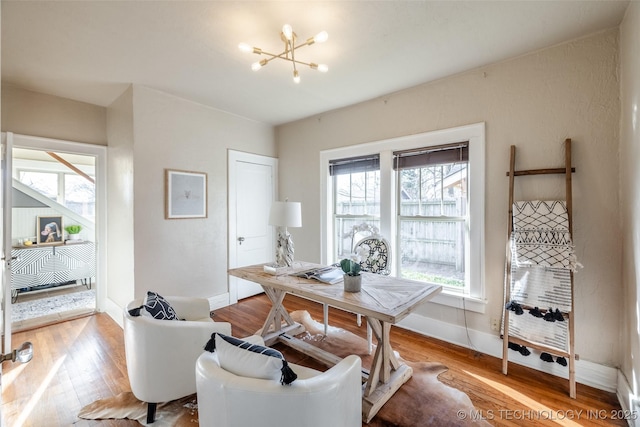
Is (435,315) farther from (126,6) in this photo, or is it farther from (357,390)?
(126,6)

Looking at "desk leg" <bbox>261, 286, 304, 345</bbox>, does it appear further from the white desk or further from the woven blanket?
the woven blanket

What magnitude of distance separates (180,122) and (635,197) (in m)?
4.12

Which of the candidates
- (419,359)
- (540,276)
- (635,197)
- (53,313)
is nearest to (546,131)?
(635,197)

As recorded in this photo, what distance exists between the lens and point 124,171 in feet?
10.7

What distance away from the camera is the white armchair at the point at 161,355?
1.78 metres

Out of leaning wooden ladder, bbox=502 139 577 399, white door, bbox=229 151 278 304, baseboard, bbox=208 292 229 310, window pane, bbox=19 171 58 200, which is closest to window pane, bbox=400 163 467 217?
leaning wooden ladder, bbox=502 139 577 399

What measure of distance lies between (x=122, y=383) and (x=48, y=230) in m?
3.85

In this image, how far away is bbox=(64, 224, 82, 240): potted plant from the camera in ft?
16.1

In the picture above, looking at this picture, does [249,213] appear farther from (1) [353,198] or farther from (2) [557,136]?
(2) [557,136]

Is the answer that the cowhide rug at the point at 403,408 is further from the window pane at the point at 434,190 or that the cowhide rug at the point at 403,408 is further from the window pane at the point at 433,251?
the window pane at the point at 434,190

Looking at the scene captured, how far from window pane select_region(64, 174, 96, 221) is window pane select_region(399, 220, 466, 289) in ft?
17.8

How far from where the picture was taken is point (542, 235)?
7.57ft

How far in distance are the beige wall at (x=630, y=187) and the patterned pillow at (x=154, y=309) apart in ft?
10.00

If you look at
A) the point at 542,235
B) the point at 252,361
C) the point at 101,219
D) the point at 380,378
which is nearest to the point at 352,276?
the point at 380,378
